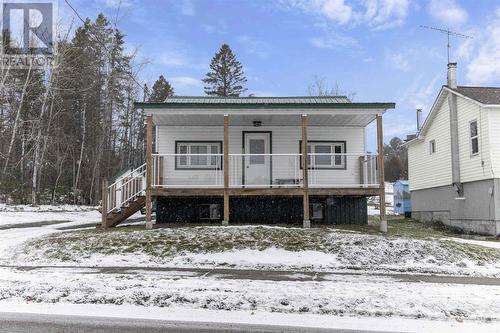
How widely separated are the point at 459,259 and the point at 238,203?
7.57 m

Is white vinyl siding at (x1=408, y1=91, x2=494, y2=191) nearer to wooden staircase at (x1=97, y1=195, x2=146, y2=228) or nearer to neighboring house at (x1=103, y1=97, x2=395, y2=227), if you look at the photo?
neighboring house at (x1=103, y1=97, x2=395, y2=227)

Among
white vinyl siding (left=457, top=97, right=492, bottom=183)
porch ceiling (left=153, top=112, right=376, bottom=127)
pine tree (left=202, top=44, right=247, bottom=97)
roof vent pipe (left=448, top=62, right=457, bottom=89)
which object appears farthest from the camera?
pine tree (left=202, top=44, right=247, bottom=97)

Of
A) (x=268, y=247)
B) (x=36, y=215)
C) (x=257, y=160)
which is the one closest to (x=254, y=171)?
(x=257, y=160)

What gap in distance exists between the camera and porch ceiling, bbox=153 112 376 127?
1474 centimetres

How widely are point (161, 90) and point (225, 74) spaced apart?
27.5ft

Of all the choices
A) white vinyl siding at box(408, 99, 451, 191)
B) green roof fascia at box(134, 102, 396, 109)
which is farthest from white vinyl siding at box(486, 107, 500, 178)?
Result: green roof fascia at box(134, 102, 396, 109)

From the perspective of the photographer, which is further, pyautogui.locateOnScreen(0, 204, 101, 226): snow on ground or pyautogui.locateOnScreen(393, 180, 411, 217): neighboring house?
pyautogui.locateOnScreen(393, 180, 411, 217): neighboring house

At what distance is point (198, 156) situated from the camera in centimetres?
1576

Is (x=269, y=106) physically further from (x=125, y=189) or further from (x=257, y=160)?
(x=125, y=189)

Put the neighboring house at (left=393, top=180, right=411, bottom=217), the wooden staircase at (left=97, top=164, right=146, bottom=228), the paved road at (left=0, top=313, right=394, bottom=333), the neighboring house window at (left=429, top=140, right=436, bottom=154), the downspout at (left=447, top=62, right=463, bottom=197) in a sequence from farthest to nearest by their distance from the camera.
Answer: the neighboring house at (left=393, top=180, right=411, bottom=217) < the neighboring house window at (left=429, top=140, right=436, bottom=154) < the downspout at (left=447, top=62, right=463, bottom=197) < the wooden staircase at (left=97, top=164, right=146, bottom=228) < the paved road at (left=0, top=313, right=394, bottom=333)

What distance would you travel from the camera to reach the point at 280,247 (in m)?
11.0

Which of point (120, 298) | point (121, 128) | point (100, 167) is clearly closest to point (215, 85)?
point (121, 128)

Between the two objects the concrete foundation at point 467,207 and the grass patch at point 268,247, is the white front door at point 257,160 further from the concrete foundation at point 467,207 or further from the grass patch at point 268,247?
the concrete foundation at point 467,207

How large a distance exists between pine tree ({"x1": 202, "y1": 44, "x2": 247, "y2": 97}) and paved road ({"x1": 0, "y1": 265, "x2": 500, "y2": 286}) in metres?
42.5
